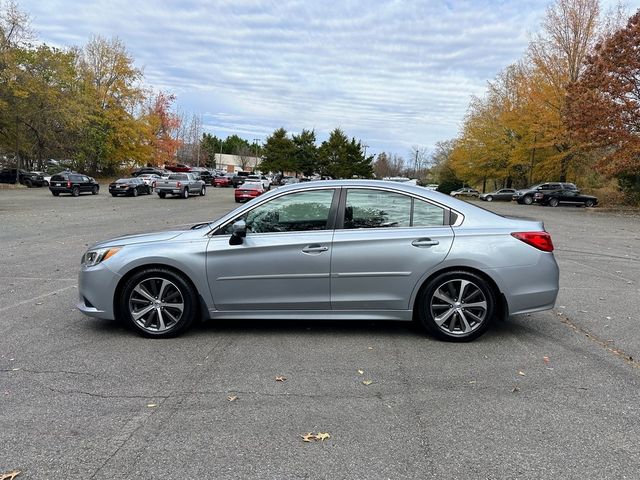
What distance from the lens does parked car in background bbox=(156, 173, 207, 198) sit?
33.6 metres

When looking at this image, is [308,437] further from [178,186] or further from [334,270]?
[178,186]

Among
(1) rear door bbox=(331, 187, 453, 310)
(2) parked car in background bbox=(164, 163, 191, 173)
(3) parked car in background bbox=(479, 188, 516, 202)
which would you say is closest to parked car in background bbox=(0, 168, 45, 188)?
(2) parked car in background bbox=(164, 163, 191, 173)

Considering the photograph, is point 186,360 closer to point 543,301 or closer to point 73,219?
point 543,301

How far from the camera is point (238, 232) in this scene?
15.5 feet

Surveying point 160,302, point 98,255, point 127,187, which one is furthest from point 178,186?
point 160,302

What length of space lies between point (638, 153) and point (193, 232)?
2965cm

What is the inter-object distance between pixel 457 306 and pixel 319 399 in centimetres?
189

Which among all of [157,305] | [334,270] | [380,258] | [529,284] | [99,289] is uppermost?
[380,258]

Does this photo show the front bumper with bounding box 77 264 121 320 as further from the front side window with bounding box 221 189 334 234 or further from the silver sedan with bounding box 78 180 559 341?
the front side window with bounding box 221 189 334 234

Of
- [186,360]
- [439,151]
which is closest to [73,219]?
[186,360]

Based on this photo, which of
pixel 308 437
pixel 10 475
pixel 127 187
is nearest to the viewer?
pixel 10 475

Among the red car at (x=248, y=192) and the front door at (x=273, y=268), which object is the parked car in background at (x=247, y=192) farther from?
the front door at (x=273, y=268)

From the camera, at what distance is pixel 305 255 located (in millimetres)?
4793

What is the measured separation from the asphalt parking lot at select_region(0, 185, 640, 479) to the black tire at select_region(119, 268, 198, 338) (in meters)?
0.14
